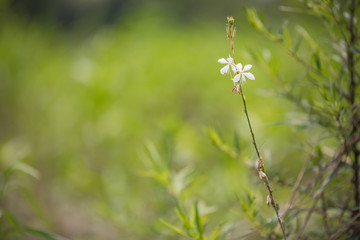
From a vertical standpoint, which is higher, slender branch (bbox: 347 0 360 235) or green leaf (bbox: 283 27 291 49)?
green leaf (bbox: 283 27 291 49)

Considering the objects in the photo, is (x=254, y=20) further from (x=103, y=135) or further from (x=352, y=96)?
(x=103, y=135)

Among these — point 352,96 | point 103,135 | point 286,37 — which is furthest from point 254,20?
point 103,135

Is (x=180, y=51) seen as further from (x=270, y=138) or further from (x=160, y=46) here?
(x=270, y=138)

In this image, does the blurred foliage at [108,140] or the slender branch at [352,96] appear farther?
the blurred foliage at [108,140]

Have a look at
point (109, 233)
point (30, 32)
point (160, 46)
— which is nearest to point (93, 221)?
point (109, 233)

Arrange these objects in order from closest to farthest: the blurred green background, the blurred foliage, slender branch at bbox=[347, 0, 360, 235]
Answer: slender branch at bbox=[347, 0, 360, 235] → the blurred foliage → the blurred green background

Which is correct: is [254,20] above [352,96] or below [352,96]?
above

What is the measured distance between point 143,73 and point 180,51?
84 centimetres

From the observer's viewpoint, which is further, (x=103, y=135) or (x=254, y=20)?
(x=103, y=135)

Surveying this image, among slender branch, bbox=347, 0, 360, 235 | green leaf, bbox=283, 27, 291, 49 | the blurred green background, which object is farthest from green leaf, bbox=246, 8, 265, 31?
the blurred green background

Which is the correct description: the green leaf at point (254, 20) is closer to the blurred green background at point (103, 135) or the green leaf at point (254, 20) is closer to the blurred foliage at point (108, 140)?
the blurred foliage at point (108, 140)

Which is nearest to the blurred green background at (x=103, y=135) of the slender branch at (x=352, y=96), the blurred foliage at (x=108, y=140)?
the blurred foliage at (x=108, y=140)

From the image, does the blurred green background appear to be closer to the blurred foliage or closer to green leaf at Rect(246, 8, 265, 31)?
the blurred foliage

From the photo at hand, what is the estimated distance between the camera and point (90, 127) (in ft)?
6.66
